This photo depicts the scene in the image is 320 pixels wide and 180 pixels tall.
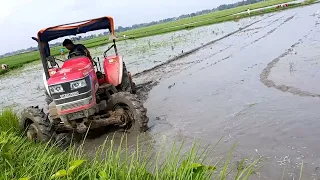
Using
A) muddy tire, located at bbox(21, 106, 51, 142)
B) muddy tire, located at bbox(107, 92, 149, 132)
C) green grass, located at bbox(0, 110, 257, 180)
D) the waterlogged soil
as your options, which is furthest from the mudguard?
green grass, located at bbox(0, 110, 257, 180)

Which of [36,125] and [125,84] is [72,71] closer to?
[36,125]

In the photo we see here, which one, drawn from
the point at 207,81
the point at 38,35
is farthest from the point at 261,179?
the point at 207,81

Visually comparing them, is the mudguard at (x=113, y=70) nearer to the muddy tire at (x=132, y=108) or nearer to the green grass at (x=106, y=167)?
the muddy tire at (x=132, y=108)

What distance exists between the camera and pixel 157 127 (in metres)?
6.36

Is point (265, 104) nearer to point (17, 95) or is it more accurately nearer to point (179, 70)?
point (179, 70)

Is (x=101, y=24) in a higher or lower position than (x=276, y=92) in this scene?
higher

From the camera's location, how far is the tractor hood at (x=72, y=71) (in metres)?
5.55

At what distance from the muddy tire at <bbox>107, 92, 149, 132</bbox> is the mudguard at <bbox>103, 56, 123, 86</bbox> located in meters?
0.79

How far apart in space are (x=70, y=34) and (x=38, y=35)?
31.3 inches

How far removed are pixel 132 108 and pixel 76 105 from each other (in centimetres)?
96

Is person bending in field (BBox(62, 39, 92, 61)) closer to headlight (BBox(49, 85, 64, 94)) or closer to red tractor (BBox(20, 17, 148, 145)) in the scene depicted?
red tractor (BBox(20, 17, 148, 145))

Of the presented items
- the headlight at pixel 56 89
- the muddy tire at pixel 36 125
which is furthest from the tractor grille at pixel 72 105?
the muddy tire at pixel 36 125

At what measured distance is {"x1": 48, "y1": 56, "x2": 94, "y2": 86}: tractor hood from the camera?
5555 millimetres

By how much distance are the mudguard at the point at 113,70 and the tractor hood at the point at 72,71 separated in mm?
659
